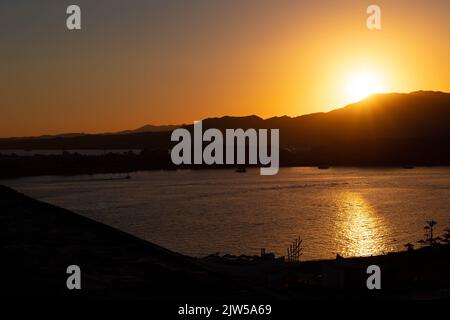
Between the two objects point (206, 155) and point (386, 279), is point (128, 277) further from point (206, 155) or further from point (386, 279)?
point (206, 155)

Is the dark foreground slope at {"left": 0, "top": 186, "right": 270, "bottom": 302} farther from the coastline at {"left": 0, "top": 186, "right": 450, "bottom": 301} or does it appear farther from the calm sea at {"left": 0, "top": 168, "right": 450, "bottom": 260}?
the calm sea at {"left": 0, "top": 168, "right": 450, "bottom": 260}

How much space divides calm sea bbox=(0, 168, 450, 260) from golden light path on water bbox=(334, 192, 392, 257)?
74 millimetres

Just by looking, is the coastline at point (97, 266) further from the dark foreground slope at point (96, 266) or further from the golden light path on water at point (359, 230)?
the golden light path on water at point (359, 230)

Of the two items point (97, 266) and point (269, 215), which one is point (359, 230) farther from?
point (97, 266)

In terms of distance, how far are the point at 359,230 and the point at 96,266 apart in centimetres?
4939

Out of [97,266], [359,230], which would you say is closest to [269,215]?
[359,230]

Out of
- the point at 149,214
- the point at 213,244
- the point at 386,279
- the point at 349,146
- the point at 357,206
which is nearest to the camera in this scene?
the point at 386,279

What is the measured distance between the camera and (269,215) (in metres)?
57.8

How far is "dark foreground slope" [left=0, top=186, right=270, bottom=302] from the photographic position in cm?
284

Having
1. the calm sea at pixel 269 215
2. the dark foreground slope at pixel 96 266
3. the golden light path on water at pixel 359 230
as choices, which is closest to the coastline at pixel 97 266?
the dark foreground slope at pixel 96 266

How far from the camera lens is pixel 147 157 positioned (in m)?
170

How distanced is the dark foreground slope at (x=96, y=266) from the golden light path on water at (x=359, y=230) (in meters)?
35.8

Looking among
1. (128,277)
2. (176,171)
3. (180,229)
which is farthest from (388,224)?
(176,171)
